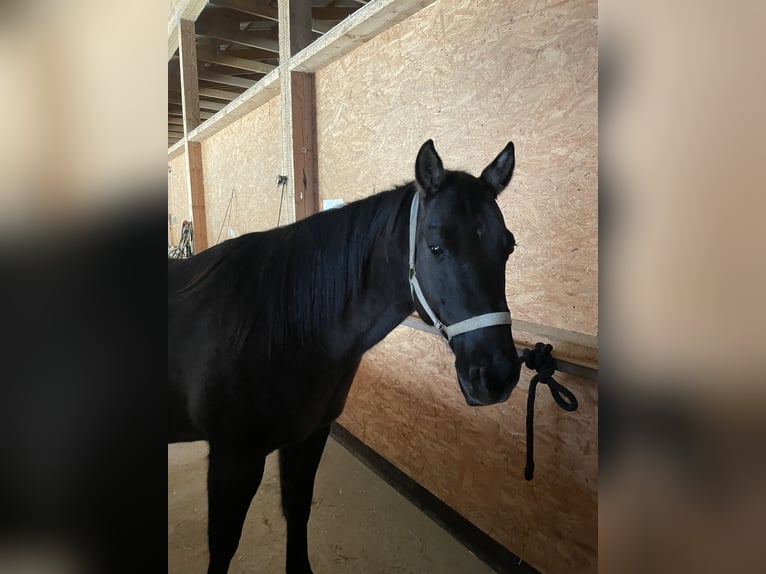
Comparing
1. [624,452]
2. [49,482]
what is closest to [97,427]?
[49,482]

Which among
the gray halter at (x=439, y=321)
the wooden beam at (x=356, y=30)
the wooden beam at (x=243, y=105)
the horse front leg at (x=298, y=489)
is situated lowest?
the horse front leg at (x=298, y=489)

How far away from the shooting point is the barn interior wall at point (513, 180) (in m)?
0.64

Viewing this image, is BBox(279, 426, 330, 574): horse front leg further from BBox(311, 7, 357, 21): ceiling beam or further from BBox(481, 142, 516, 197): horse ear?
BBox(311, 7, 357, 21): ceiling beam

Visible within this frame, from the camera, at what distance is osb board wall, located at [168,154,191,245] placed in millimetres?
982

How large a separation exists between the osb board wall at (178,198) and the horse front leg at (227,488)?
616 mm

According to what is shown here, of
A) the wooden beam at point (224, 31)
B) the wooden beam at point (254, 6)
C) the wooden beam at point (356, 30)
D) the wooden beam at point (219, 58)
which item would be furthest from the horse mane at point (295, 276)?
the wooden beam at point (219, 58)

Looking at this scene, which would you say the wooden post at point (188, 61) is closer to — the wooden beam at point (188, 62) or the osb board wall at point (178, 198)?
the wooden beam at point (188, 62)

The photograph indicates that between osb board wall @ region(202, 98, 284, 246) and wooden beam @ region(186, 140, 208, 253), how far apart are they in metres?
0.01

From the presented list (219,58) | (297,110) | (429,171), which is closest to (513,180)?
(429,171)

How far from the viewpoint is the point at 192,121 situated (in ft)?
2.81

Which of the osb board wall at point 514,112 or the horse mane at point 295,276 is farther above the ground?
the osb board wall at point 514,112

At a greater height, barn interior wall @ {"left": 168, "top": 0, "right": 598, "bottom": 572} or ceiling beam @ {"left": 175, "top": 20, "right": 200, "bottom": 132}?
ceiling beam @ {"left": 175, "top": 20, "right": 200, "bottom": 132}

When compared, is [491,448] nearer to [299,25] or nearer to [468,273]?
[468,273]

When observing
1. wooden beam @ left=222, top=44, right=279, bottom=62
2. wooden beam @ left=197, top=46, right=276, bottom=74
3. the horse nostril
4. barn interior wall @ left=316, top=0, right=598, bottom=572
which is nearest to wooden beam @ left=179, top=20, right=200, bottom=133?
barn interior wall @ left=316, top=0, right=598, bottom=572
